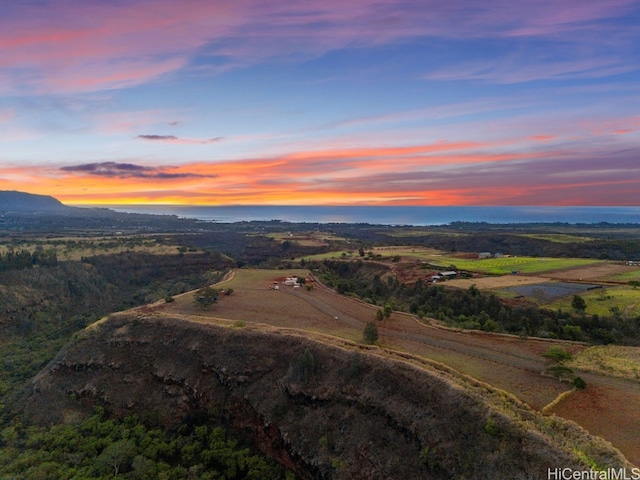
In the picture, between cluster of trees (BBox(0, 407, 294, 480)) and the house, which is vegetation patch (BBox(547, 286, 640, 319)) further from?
cluster of trees (BBox(0, 407, 294, 480))

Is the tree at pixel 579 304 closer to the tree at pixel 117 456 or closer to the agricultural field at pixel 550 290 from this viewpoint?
the agricultural field at pixel 550 290

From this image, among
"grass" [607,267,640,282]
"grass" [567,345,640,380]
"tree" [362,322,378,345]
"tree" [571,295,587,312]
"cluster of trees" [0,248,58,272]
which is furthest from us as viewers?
"cluster of trees" [0,248,58,272]

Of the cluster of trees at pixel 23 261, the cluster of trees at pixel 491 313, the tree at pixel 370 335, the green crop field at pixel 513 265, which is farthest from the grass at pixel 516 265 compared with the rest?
the cluster of trees at pixel 23 261

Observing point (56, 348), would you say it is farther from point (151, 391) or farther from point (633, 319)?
point (633, 319)

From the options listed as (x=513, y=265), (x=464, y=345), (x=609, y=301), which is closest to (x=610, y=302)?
(x=609, y=301)

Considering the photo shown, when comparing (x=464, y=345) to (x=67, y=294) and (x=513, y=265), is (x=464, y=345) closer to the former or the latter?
(x=513, y=265)

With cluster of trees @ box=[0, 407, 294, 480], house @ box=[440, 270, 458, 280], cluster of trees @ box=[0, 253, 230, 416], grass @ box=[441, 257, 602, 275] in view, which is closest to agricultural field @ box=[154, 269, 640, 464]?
cluster of trees @ box=[0, 407, 294, 480]
